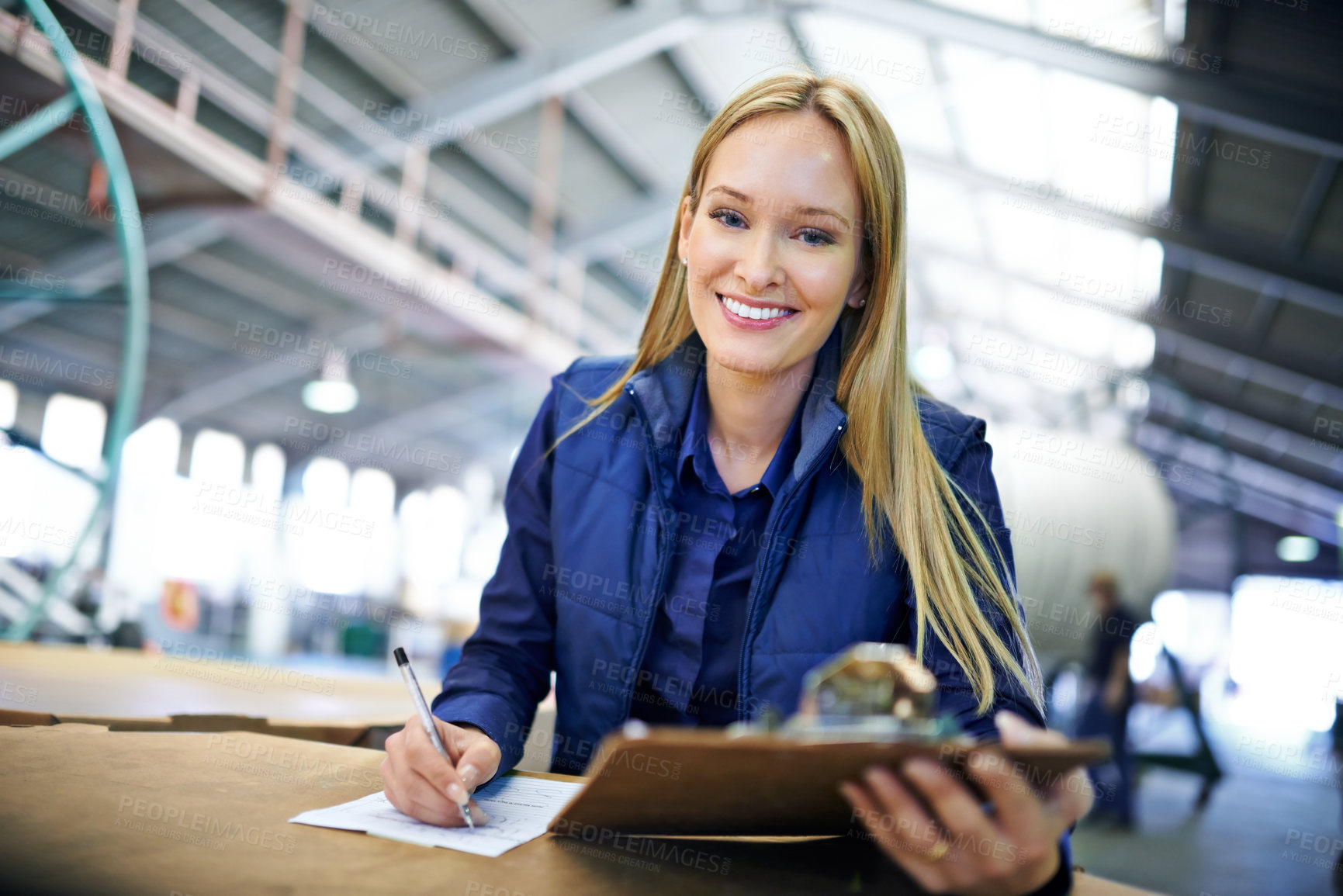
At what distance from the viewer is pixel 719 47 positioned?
8.05 meters

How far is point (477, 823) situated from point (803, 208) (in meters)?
0.76

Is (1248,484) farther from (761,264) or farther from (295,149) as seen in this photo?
(761,264)

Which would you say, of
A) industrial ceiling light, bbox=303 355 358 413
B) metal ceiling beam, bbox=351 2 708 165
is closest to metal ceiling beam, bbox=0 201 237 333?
industrial ceiling light, bbox=303 355 358 413

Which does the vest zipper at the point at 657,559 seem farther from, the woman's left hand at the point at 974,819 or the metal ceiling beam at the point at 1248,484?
the metal ceiling beam at the point at 1248,484

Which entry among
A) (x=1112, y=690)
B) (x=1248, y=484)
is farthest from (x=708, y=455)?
(x=1248, y=484)

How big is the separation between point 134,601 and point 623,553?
34.4 ft

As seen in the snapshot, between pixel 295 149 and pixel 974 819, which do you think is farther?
pixel 295 149

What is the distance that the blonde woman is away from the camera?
3.56ft

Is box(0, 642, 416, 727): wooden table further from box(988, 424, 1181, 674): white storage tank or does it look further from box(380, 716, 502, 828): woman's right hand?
box(988, 424, 1181, 674): white storage tank

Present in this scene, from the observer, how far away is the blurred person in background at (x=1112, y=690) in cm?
567

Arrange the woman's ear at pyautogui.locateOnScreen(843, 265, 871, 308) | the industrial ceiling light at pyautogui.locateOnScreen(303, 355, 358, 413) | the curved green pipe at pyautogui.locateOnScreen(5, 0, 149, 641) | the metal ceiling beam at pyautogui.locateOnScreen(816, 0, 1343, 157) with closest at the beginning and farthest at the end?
the woman's ear at pyautogui.locateOnScreen(843, 265, 871, 308) → the curved green pipe at pyautogui.locateOnScreen(5, 0, 149, 641) → the metal ceiling beam at pyautogui.locateOnScreen(816, 0, 1343, 157) → the industrial ceiling light at pyautogui.locateOnScreen(303, 355, 358, 413)

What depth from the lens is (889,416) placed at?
1.16 m

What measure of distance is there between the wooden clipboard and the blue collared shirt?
36 cm

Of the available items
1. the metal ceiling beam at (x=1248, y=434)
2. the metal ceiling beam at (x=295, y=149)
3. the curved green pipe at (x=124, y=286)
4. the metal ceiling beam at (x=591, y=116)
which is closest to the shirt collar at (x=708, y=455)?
the curved green pipe at (x=124, y=286)
